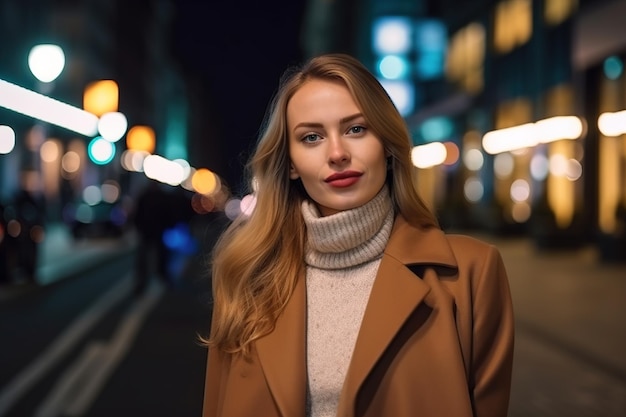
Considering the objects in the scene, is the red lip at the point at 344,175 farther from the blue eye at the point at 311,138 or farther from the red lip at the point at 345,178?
the blue eye at the point at 311,138

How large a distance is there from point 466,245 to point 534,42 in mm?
34029

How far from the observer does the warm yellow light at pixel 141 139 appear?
→ 2125 cm

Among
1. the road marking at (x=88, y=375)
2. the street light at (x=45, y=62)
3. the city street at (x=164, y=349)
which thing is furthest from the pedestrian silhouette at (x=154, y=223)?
the street light at (x=45, y=62)

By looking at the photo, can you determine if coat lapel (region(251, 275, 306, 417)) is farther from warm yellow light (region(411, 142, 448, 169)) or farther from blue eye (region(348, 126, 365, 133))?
warm yellow light (region(411, 142, 448, 169))

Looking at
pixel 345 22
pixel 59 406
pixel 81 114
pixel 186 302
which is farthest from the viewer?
pixel 345 22

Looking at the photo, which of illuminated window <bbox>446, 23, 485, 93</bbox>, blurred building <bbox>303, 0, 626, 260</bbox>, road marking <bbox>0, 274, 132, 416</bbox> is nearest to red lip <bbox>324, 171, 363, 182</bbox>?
road marking <bbox>0, 274, 132, 416</bbox>

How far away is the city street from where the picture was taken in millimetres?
8578

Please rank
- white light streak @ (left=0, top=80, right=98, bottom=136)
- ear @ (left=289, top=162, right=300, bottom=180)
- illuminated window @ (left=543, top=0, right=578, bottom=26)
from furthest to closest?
illuminated window @ (left=543, top=0, right=578, bottom=26) < white light streak @ (left=0, top=80, right=98, bottom=136) < ear @ (left=289, top=162, right=300, bottom=180)

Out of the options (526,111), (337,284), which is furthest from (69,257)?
(337,284)

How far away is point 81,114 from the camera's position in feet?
34.7

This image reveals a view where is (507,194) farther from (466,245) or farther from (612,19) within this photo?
(466,245)

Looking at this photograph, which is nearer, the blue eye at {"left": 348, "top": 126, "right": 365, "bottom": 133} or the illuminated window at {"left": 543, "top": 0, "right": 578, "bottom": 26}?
the blue eye at {"left": 348, "top": 126, "right": 365, "bottom": 133}

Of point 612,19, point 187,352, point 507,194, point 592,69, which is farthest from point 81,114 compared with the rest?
point 507,194

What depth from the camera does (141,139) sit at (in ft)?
69.8
